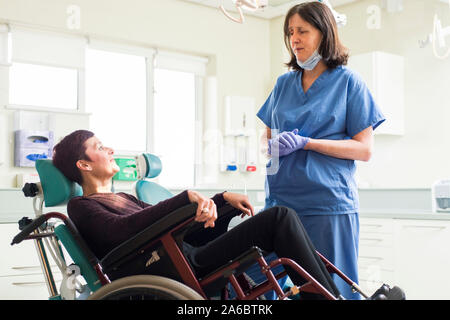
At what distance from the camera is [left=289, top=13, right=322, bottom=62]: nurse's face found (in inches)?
62.2

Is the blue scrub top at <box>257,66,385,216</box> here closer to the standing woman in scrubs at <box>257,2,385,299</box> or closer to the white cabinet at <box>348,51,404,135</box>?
the standing woman in scrubs at <box>257,2,385,299</box>

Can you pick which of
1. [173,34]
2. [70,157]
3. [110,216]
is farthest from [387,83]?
[110,216]

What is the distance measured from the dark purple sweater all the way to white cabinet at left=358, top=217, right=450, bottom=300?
4.85 feet

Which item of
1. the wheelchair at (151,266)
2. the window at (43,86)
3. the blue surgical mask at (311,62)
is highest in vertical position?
the window at (43,86)

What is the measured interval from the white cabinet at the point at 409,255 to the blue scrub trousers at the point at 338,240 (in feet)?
3.91

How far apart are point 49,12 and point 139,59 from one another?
84cm

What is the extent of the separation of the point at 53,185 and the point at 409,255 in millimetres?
1851

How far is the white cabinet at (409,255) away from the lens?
8.50 ft

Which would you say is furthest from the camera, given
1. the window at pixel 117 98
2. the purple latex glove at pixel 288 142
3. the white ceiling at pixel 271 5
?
the white ceiling at pixel 271 5

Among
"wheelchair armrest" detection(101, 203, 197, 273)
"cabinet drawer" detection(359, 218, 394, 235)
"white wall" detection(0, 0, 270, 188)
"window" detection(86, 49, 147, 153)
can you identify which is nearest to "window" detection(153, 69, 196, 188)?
"window" detection(86, 49, 147, 153)

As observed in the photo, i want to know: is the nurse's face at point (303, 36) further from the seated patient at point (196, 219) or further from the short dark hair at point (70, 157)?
the short dark hair at point (70, 157)

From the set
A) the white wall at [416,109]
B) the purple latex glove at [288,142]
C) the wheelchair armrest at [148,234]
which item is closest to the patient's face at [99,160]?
the wheelchair armrest at [148,234]

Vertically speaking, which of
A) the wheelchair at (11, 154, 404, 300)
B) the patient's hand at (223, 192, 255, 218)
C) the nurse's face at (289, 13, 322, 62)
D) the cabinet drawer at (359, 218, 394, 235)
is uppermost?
the nurse's face at (289, 13, 322, 62)

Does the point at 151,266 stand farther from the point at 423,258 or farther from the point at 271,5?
the point at 271,5
